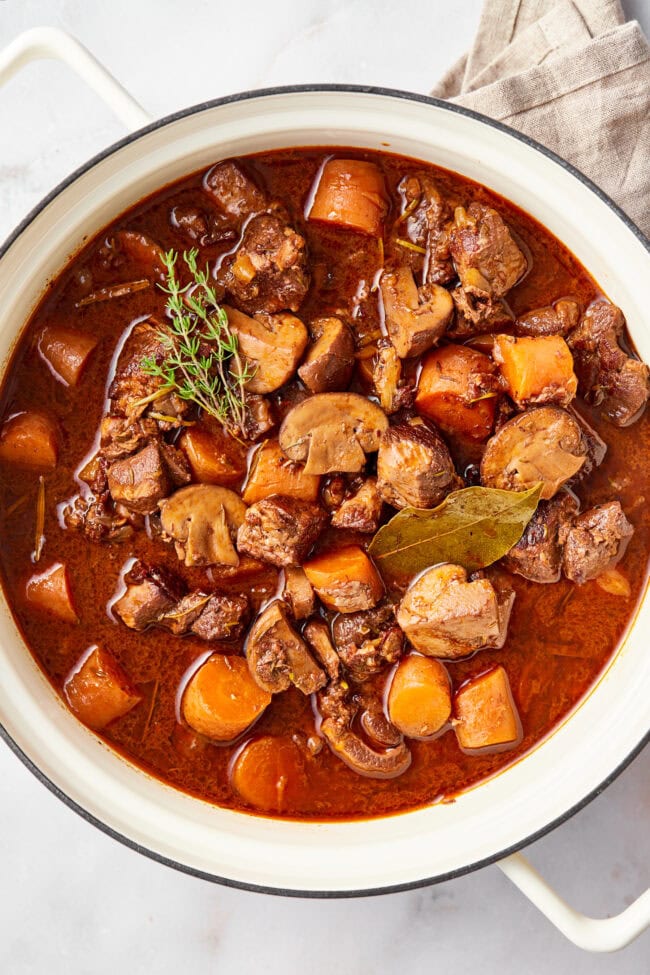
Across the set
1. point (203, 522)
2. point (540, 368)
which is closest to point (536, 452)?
point (540, 368)

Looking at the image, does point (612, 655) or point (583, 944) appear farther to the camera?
point (612, 655)

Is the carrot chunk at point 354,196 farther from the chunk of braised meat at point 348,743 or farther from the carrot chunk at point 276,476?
the chunk of braised meat at point 348,743

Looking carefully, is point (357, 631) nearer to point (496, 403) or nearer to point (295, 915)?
point (496, 403)

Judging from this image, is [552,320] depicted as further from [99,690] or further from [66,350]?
[99,690]

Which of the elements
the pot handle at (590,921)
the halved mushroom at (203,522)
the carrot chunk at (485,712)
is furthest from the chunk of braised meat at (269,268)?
the pot handle at (590,921)

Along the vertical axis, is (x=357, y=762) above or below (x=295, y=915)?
above

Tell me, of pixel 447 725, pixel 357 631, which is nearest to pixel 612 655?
pixel 447 725

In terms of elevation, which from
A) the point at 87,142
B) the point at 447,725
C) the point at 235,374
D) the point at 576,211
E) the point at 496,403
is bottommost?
the point at 447,725
